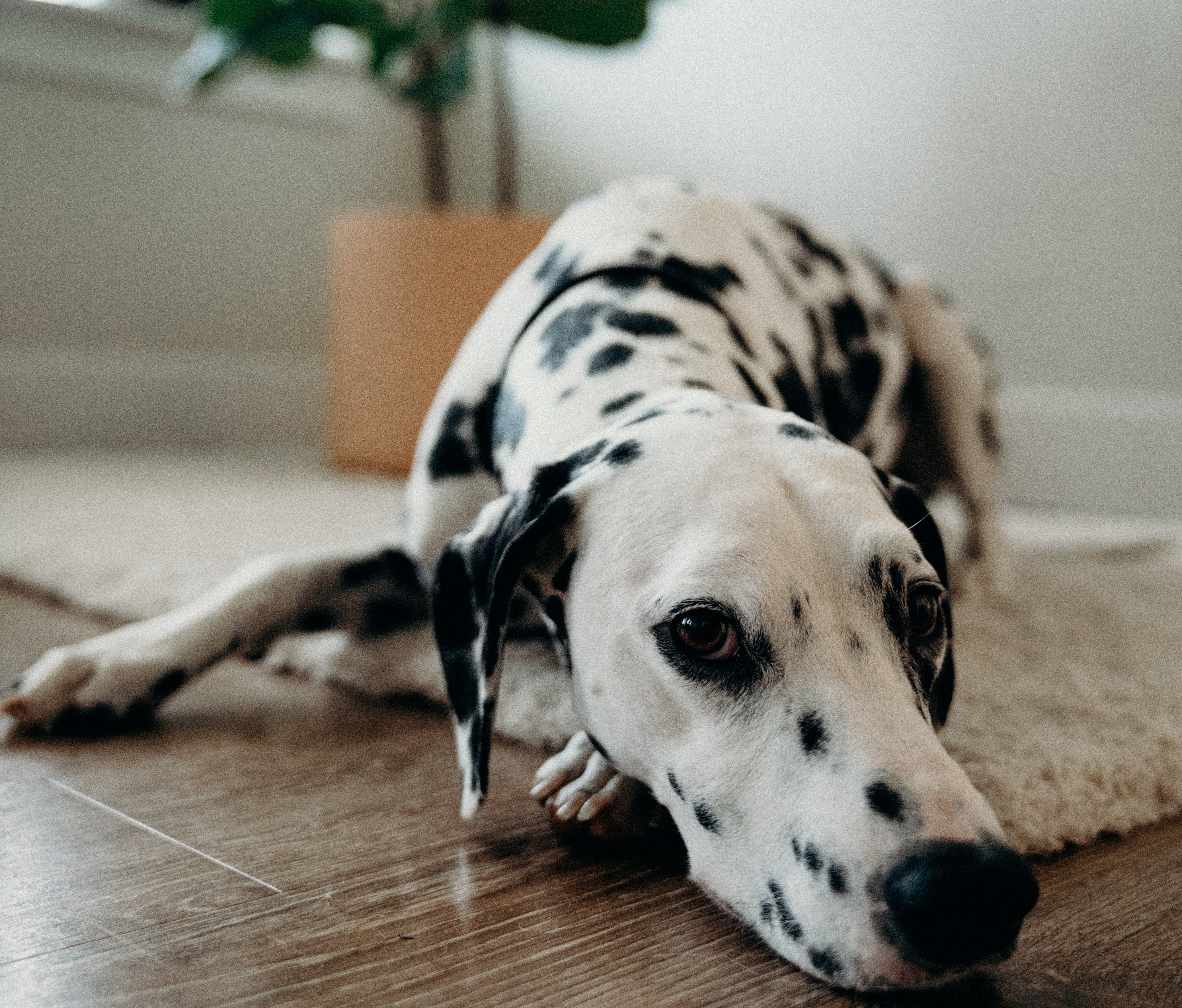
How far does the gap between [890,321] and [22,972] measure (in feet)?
6.60

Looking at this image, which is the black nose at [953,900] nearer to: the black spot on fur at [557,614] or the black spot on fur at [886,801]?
the black spot on fur at [886,801]

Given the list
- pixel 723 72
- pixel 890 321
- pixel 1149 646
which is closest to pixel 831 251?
pixel 890 321

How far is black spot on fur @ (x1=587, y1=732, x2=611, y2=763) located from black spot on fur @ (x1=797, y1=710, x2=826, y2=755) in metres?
0.25

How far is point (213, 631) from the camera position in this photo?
1499mm

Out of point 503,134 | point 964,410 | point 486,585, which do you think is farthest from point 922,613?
point 503,134

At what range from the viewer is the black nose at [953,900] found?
75cm

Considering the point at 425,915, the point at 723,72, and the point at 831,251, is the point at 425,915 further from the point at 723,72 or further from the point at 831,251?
the point at 723,72

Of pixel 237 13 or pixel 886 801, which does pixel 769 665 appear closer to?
pixel 886 801

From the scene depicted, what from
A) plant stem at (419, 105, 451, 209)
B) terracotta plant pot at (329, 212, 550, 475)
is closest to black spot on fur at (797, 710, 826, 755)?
terracotta plant pot at (329, 212, 550, 475)

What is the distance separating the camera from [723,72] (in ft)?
13.4

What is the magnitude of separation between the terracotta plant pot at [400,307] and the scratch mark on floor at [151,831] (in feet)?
8.27

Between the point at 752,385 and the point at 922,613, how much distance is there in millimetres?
515

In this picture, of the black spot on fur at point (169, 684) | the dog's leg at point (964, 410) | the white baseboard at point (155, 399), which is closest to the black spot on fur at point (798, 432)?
the black spot on fur at point (169, 684)

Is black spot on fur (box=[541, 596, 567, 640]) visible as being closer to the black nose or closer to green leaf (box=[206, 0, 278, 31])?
the black nose
